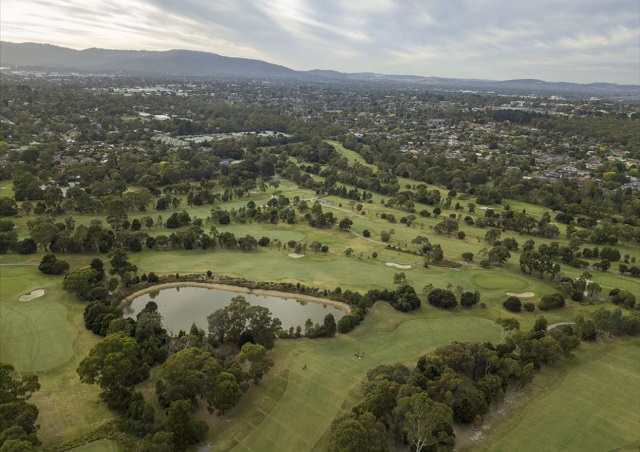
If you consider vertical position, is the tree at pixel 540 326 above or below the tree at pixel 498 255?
below

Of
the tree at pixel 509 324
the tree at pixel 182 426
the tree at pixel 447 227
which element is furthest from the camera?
the tree at pixel 447 227

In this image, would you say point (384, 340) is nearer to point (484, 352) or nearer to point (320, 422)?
point (484, 352)

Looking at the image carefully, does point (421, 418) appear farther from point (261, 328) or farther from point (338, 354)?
point (261, 328)

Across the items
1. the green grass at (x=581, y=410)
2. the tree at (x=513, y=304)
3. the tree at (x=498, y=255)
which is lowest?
the green grass at (x=581, y=410)

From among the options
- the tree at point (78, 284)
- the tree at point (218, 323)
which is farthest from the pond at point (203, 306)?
the tree at point (218, 323)

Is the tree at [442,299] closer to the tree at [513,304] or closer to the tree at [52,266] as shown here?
the tree at [513,304]

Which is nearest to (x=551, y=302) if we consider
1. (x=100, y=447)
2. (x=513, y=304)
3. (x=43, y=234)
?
(x=513, y=304)

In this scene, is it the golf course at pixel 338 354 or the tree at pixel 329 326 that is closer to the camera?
the golf course at pixel 338 354
